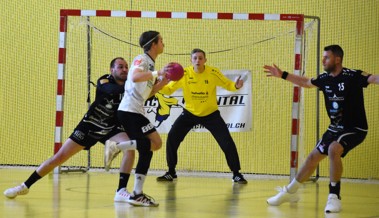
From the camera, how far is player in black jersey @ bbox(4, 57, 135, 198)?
375 inches

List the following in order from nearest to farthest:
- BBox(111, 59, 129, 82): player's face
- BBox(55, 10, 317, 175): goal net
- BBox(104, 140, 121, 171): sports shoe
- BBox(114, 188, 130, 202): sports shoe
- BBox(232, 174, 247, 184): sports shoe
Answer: BBox(114, 188, 130, 202): sports shoe < BBox(111, 59, 129, 82): player's face < BBox(104, 140, 121, 171): sports shoe < BBox(232, 174, 247, 184): sports shoe < BBox(55, 10, 317, 175): goal net

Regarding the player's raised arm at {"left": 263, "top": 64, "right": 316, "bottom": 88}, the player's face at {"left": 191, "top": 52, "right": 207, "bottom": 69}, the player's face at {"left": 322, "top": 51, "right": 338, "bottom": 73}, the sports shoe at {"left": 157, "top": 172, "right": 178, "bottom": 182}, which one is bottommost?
the sports shoe at {"left": 157, "top": 172, "right": 178, "bottom": 182}

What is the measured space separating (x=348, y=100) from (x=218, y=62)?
19.4 feet

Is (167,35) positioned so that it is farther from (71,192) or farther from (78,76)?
(71,192)

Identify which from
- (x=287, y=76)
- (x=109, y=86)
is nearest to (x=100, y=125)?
(x=109, y=86)

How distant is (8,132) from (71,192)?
5923 mm

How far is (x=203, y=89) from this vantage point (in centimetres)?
1276

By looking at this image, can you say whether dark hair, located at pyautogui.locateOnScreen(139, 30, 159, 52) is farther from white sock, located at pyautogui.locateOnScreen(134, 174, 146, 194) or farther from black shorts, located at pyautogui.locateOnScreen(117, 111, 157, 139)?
white sock, located at pyautogui.locateOnScreen(134, 174, 146, 194)

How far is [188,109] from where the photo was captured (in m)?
12.8

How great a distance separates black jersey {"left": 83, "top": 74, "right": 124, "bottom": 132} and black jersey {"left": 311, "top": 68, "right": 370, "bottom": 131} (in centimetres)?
264

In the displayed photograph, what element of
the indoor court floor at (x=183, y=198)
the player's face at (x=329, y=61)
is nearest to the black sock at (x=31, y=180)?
the indoor court floor at (x=183, y=198)

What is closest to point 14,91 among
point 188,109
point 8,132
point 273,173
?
point 8,132

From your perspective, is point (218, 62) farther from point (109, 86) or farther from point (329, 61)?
point (329, 61)

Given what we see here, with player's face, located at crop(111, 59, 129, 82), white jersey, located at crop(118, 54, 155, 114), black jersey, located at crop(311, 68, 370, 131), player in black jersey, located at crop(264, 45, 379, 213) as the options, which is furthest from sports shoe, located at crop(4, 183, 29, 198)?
black jersey, located at crop(311, 68, 370, 131)
